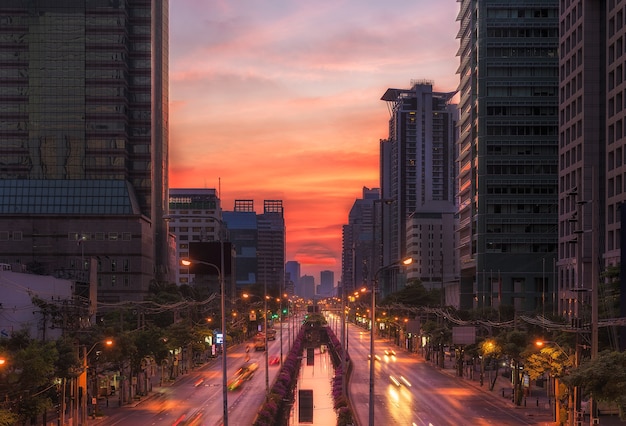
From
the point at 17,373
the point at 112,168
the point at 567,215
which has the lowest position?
the point at 17,373

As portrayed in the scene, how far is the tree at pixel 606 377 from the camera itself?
53003mm

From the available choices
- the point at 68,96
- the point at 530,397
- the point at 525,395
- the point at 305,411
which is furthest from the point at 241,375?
the point at 68,96

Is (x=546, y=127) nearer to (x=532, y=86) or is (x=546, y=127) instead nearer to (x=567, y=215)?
(x=532, y=86)

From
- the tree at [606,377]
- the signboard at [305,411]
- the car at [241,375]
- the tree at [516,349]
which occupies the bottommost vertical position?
the car at [241,375]

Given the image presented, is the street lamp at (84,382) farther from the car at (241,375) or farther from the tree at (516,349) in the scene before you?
the tree at (516,349)

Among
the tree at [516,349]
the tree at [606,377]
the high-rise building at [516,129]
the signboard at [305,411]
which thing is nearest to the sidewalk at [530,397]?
the tree at [516,349]

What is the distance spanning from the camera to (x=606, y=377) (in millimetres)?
53562

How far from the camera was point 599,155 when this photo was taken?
128375mm

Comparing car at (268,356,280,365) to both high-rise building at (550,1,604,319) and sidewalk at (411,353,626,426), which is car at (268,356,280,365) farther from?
high-rise building at (550,1,604,319)

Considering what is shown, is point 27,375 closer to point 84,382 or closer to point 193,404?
point 84,382

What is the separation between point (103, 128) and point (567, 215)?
341 ft

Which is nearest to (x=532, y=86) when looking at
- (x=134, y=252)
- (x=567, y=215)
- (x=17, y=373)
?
(x=567, y=215)

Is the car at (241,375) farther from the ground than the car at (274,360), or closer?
farther from the ground

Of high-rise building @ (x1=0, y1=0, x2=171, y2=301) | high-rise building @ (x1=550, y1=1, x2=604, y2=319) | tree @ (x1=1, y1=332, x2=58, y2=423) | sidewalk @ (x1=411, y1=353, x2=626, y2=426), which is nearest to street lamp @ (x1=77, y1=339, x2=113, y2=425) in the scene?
tree @ (x1=1, y1=332, x2=58, y2=423)
